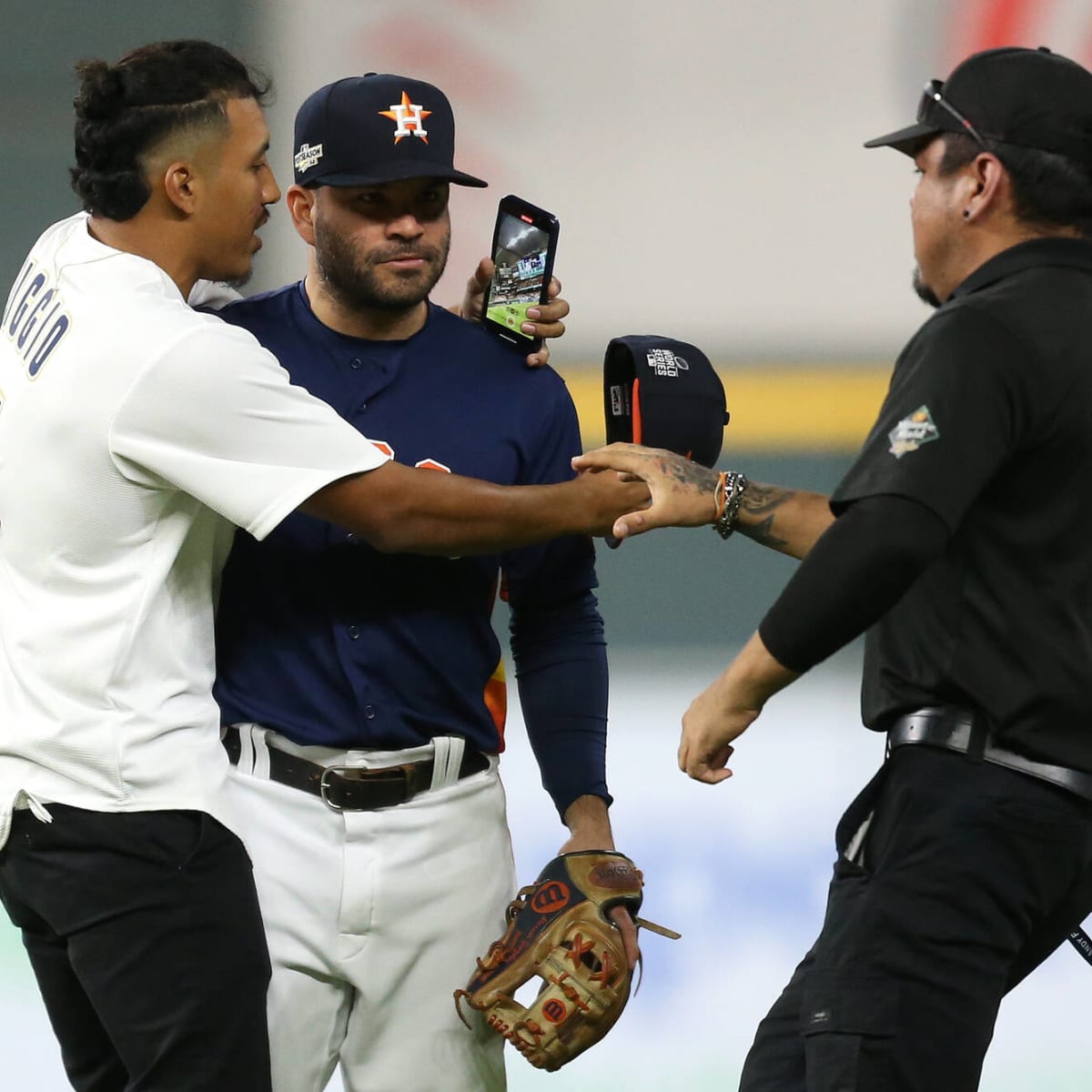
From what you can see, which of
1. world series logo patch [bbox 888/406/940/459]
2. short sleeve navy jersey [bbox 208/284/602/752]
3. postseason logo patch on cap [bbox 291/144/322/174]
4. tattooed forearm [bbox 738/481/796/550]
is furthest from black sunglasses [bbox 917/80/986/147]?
postseason logo patch on cap [bbox 291/144/322/174]

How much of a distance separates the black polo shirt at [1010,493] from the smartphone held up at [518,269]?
55 centimetres

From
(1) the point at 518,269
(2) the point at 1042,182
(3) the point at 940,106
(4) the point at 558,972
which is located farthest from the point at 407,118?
(4) the point at 558,972

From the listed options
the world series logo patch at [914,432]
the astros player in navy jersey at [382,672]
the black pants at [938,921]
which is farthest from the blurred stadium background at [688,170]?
the world series logo patch at [914,432]

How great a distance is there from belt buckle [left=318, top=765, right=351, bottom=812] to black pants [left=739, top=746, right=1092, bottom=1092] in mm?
544

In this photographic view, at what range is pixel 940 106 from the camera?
1.59 metres

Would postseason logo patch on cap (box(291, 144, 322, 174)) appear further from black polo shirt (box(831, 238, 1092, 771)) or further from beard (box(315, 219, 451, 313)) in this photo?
black polo shirt (box(831, 238, 1092, 771))

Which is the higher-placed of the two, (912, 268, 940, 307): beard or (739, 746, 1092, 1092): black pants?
(912, 268, 940, 307): beard

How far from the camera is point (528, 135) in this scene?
397cm

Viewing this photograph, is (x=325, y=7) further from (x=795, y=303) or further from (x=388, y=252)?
(x=388, y=252)

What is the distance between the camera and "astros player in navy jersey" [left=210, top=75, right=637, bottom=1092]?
1739 mm

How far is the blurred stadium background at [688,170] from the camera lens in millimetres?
3885

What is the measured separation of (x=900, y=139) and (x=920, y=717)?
1.92 ft

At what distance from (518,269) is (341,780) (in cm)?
65

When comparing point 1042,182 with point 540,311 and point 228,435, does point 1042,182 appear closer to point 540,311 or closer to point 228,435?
point 540,311
